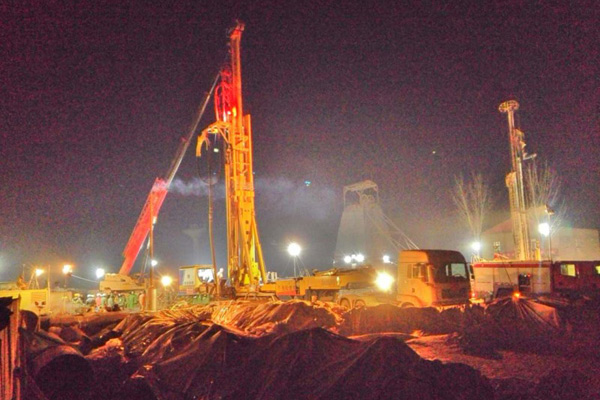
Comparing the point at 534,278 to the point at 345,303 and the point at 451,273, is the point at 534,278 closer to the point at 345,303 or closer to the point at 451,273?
the point at 451,273

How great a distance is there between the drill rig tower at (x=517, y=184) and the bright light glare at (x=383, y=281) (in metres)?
15.3

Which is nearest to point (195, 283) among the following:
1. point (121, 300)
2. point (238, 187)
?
point (121, 300)

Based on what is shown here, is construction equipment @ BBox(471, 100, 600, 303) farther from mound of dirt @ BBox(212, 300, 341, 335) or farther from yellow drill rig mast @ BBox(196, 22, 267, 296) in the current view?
yellow drill rig mast @ BBox(196, 22, 267, 296)

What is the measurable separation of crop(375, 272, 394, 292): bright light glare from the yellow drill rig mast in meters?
6.18

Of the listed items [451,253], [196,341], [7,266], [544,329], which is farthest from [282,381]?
[7,266]

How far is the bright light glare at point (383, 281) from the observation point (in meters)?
19.5

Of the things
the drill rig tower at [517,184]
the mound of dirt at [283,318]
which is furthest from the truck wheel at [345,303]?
the drill rig tower at [517,184]

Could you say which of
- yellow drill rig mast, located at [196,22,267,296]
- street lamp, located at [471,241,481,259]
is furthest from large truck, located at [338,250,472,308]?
street lamp, located at [471,241,481,259]

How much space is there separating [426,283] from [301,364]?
10.9m

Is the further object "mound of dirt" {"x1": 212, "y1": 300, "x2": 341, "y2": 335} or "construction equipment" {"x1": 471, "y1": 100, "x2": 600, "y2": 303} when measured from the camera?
"construction equipment" {"x1": 471, "y1": 100, "x2": 600, "y2": 303}

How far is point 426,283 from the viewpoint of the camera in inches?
655

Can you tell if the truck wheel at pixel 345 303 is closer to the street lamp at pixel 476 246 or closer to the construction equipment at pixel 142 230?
the construction equipment at pixel 142 230

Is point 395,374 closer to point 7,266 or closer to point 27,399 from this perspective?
point 27,399

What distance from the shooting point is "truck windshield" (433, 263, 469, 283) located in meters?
16.8
